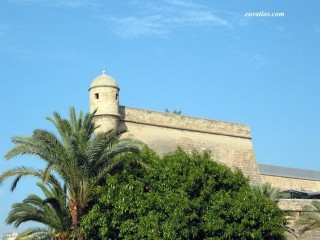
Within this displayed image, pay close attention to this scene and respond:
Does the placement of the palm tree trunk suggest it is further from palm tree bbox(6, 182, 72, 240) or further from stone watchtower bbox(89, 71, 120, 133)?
stone watchtower bbox(89, 71, 120, 133)

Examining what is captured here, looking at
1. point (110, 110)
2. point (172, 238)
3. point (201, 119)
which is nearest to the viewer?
point (172, 238)

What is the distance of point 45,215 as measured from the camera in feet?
66.5

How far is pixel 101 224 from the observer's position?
65.8 ft

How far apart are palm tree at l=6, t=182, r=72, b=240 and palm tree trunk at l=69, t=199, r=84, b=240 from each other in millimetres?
530

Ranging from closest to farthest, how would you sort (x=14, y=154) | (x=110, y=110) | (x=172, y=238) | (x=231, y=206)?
(x=14, y=154)
(x=172, y=238)
(x=231, y=206)
(x=110, y=110)

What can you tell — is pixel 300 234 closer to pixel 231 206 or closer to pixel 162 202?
pixel 231 206

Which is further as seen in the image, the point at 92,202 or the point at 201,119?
the point at 201,119

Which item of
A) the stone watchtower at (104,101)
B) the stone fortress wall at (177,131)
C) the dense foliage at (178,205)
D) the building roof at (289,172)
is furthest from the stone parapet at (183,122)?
the dense foliage at (178,205)

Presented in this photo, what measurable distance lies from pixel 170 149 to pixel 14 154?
13647 millimetres

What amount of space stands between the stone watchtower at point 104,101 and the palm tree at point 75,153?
7.15 metres

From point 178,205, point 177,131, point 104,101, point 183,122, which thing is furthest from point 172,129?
point 178,205

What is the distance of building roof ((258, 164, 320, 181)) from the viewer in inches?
1602

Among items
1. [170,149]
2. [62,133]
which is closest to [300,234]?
[170,149]

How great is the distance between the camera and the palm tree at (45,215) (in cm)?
2002
